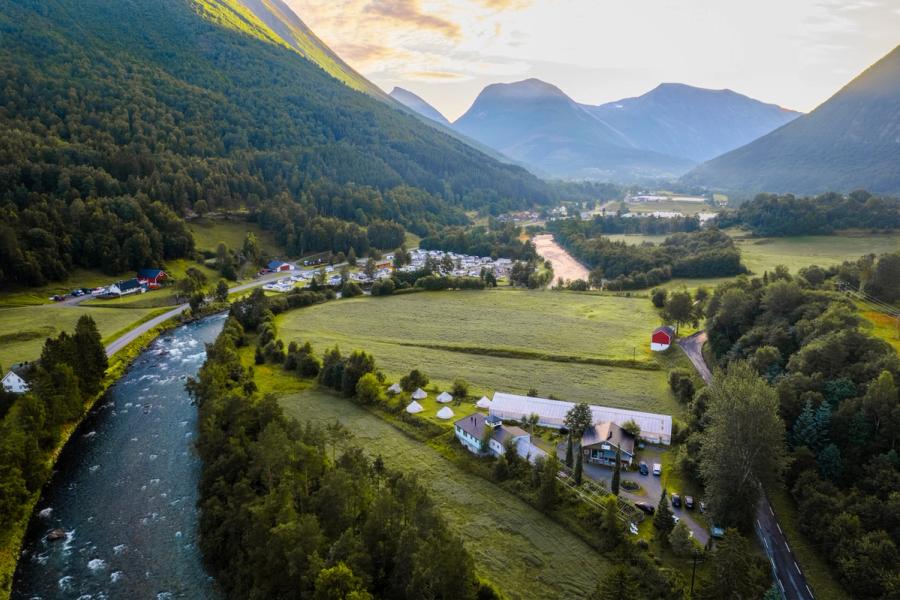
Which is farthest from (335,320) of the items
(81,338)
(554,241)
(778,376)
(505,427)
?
(554,241)

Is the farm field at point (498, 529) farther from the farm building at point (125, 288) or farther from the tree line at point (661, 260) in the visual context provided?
the tree line at point (661, 260)

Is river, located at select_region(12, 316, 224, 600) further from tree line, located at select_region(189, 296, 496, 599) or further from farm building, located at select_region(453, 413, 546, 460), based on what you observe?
farm building, located at select_region(453, 413, 546, 460)

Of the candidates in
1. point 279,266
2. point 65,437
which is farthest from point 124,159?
point 65,437

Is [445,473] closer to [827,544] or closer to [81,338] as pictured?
[827,544]

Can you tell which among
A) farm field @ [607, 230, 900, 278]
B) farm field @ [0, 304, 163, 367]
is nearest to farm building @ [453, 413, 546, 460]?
farm field @ [0, 304, 163, 367]

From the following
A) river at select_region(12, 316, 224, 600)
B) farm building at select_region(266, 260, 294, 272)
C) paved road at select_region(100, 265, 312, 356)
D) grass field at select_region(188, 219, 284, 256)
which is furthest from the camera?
grass field at select_region(188, 219, 284, 256)

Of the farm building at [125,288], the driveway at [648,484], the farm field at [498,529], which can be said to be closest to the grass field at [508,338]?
the driveway at [648,484]
